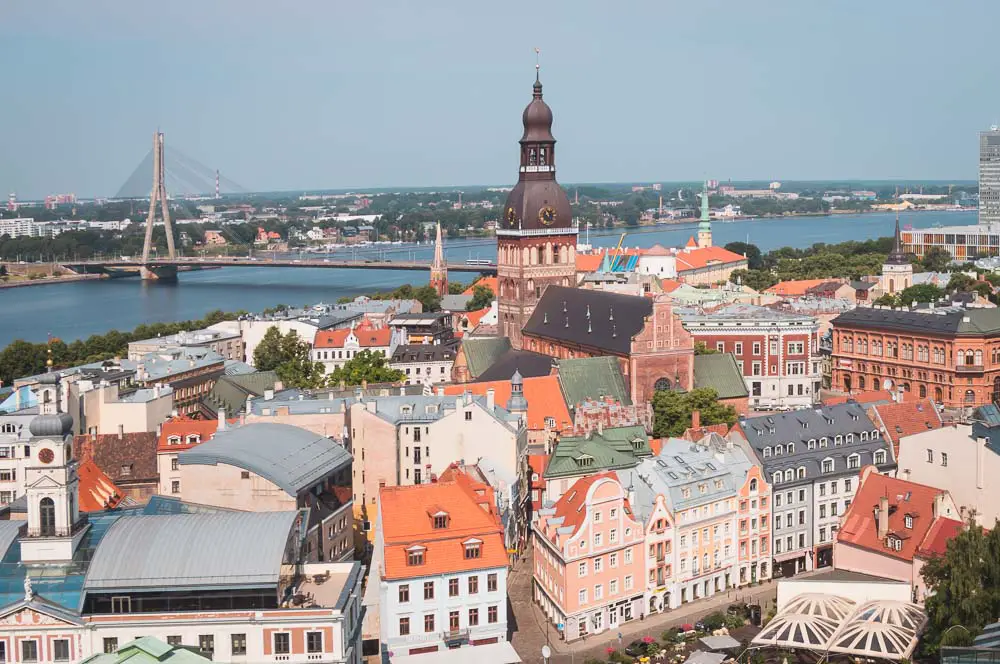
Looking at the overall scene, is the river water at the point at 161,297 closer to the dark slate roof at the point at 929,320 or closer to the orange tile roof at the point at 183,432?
the orange tile roof at the point at 183,432

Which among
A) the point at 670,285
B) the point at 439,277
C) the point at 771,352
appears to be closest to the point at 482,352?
the point at 771,352

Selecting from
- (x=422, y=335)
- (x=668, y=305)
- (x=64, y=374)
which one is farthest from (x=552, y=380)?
(x=422, y=335)

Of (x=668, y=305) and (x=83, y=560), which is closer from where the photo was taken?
(x=83, y=560)

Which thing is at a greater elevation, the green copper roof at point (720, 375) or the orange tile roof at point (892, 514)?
the green copper roof at point (720, 375)

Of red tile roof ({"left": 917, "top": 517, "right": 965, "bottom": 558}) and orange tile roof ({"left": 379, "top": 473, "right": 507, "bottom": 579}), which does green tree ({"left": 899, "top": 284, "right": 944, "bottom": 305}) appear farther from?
orange tile roof ({"left": 379, "top": 473, "right": 507, "bottom": 579})

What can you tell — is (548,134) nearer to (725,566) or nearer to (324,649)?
(725,566)

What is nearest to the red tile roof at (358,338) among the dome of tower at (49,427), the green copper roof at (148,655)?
the dome of tower at (49,427)

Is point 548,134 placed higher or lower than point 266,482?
higher
